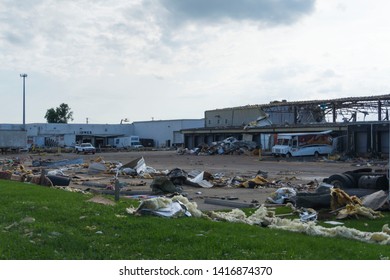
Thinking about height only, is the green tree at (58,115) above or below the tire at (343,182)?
above

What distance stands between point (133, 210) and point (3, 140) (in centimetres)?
7136

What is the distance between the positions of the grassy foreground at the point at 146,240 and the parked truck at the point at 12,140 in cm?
7027

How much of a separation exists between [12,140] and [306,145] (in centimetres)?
4349

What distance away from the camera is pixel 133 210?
1260cm

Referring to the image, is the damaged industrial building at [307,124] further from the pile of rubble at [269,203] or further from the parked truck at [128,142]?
the pile of rubble at [269,203]

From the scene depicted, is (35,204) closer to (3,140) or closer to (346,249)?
(346,249)

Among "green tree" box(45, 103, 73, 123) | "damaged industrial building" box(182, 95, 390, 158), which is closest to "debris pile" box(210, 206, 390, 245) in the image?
"damaged industrial building" box(182, 95, 390, 158)

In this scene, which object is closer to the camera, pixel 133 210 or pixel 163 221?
pixel 163 221

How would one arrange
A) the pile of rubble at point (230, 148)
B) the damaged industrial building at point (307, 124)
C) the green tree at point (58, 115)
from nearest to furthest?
1. the damaged industrial building at point (307, 124)
2. the pile of rubble at point (230, 148)
3. the green tree at point (58, 115)

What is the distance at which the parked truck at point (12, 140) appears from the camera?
259 ft

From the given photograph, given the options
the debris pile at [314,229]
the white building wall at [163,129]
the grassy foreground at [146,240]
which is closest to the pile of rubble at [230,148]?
the white building wall at [163,129]

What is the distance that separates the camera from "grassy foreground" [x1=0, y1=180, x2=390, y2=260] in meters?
7.95

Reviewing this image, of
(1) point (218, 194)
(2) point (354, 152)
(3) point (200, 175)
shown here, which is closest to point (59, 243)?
(1) point (218, 194)

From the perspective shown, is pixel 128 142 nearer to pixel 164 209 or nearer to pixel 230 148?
pixel 230 148
